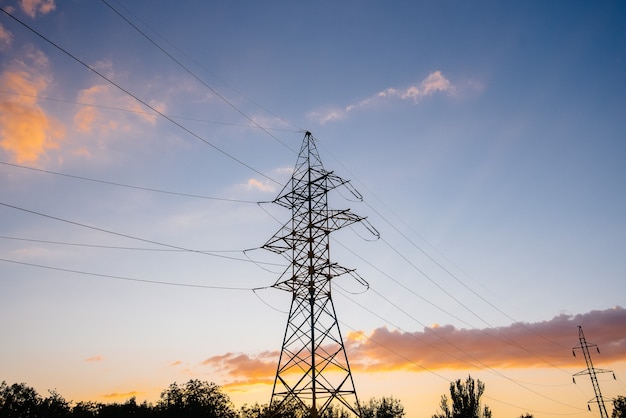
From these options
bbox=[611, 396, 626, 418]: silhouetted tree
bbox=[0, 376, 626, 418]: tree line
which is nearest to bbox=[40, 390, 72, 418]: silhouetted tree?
bbox=[0, 376, 626, 418]: tree line

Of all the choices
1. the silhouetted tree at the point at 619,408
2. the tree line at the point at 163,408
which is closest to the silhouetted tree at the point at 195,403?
the tree line at the point at 163,408

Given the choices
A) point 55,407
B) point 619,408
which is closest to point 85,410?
point 55,407

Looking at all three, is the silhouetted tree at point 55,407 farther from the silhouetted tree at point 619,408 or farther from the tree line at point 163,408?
the silhouetted tree at point 619,408

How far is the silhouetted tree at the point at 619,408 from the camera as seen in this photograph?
86613 mm

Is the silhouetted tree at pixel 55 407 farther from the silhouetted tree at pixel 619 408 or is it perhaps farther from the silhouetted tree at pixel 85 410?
the silhouetted tree at pixel 619 408

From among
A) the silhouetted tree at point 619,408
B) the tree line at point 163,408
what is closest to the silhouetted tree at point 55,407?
the tree line at point 163,408

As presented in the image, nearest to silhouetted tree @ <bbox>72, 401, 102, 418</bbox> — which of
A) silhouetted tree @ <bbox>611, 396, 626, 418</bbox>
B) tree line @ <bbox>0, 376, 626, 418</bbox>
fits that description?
tree line @ <bbox>0, 376, 626, 418</bbox>

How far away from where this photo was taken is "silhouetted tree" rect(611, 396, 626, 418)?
86613mm

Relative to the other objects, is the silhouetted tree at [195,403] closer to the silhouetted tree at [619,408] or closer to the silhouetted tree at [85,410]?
the silhouetted tree at [85,410]

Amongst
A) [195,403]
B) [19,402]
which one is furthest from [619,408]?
[19,402]

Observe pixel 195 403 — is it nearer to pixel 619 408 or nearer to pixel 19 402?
pixel 19 402

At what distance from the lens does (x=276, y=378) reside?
58.2 ft

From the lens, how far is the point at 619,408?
88.3 meters

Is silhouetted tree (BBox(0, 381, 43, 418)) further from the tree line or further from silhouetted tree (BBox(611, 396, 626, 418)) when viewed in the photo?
silhouetted tree (BBox(611, 396, 626, 418))
